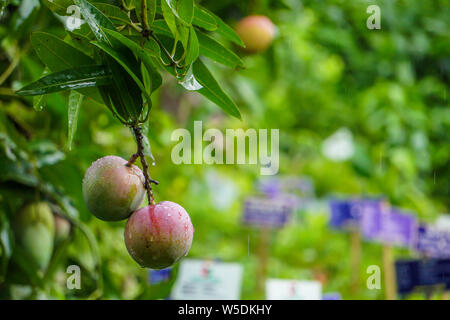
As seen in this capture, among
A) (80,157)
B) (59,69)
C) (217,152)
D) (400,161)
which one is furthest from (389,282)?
(59,69)

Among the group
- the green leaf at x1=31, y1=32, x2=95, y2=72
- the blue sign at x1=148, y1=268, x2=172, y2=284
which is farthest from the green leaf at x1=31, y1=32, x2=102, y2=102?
the blue sign at x1=148, y1=268, x2=172, y2=284

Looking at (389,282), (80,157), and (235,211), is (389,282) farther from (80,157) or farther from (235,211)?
(235,211)

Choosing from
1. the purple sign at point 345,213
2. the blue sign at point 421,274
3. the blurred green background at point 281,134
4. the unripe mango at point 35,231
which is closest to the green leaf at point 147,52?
the blurred green background at point 281,134

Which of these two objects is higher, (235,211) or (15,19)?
(15,19)

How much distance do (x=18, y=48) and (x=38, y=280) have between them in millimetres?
341

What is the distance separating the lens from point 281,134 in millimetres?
2033

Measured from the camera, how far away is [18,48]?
809 mm

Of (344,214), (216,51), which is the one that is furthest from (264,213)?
(216,51)

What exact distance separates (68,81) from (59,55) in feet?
0.17

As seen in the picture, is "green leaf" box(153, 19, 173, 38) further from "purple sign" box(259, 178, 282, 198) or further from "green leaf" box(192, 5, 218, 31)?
"purple sign" box(259, 178, 282, 198)

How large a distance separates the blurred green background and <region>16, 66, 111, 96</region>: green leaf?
0.13 metres

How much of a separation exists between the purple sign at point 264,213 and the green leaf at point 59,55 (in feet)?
3.92

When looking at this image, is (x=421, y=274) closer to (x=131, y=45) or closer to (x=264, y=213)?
(x=264, y=213)

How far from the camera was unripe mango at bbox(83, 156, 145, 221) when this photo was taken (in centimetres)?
39
